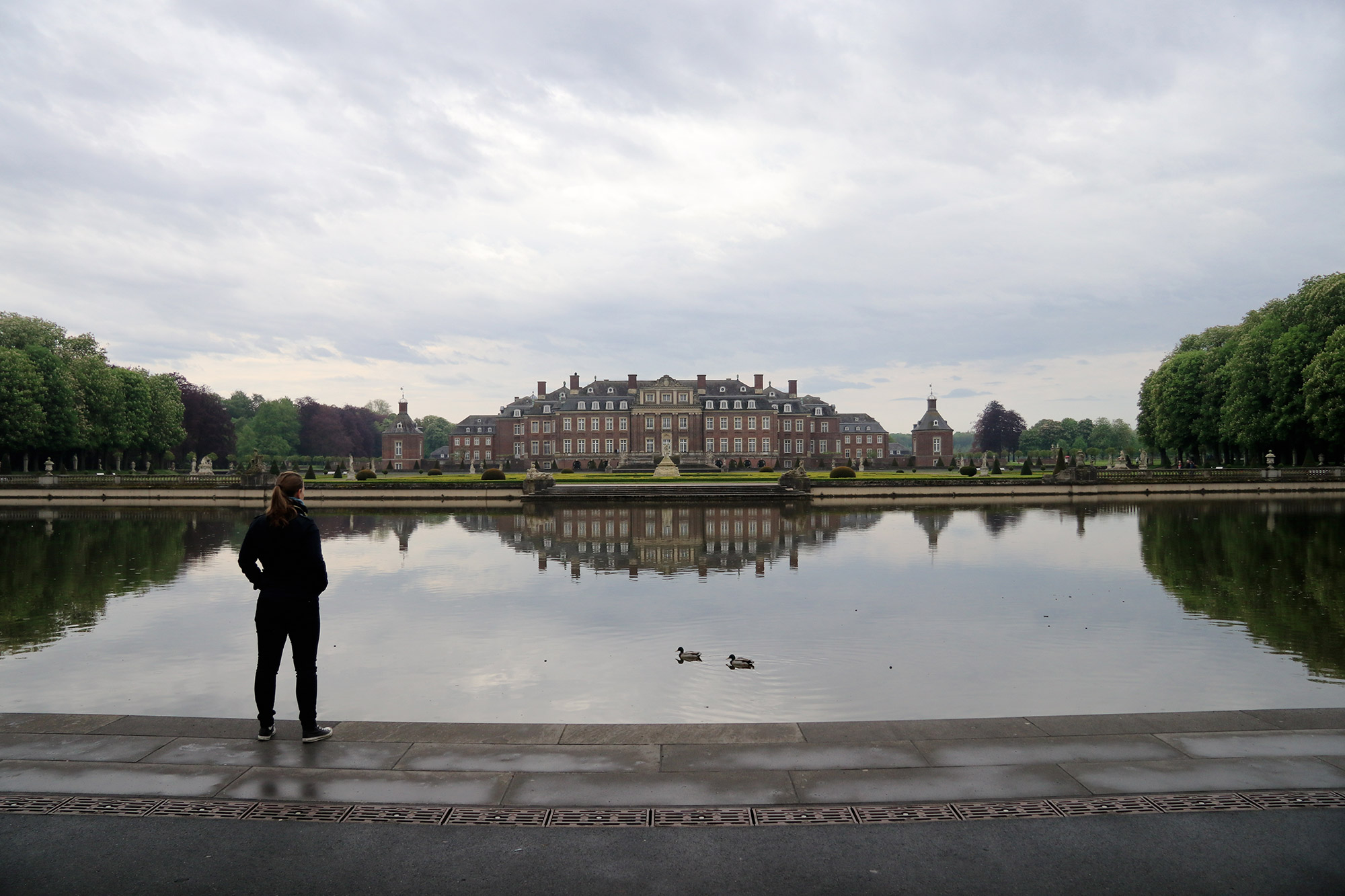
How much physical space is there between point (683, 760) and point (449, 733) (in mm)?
1831

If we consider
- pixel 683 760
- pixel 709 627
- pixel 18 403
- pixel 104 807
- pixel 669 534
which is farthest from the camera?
pixel 18 403

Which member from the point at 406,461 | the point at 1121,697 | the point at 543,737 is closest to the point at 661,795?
the point at 543,737

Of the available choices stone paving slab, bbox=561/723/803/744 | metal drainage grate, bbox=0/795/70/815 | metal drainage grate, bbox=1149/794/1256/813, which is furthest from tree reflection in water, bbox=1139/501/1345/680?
metal drainage grate, bbox=0/795/70/815

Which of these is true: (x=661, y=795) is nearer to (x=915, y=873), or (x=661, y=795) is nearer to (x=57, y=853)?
(x=915, y=873)

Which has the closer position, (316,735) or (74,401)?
(316,735)

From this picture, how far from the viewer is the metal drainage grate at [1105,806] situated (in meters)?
4.62

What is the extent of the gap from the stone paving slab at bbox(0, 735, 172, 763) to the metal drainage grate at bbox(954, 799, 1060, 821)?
5.31 meters

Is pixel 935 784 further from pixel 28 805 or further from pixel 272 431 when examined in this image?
pixel 272 431

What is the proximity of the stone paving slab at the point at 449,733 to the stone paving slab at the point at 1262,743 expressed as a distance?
4408 millimetres

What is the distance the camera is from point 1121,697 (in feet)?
26.8

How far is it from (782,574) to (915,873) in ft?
39.6

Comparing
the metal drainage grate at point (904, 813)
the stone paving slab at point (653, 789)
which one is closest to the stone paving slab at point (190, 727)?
the stone paving slab at point (653, 789)

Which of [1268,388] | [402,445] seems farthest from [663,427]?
[1268,388]

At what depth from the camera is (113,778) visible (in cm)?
518
